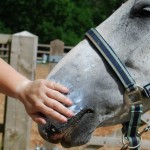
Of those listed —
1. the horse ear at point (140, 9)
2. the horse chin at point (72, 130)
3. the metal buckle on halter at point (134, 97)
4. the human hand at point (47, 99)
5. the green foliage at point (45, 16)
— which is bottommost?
the horse chin at point (72, 130)

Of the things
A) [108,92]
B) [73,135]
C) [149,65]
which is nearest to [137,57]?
[149,65]

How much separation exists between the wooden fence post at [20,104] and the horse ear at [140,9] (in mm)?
1543

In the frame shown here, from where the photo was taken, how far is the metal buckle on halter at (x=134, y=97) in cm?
223

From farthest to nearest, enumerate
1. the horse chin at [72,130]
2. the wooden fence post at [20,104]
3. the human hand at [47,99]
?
the wooden fence post at [20,104] → the horse chin at [72,130] → the human hand at [47,99]

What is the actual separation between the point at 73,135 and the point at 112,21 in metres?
0.61

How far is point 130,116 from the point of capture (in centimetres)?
230

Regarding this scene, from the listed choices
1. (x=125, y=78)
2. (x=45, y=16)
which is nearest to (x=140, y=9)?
(x=125, y=78)

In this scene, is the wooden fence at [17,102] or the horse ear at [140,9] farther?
the wooden fence at [17,102]

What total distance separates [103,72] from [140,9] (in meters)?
0.36

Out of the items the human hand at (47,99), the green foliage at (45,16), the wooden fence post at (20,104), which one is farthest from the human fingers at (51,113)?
the green foliage at (45,16)

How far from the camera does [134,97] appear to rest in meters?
2.25

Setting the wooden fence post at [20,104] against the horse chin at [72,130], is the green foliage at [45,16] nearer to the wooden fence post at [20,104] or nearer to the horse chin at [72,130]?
the wooden fence post at [20,104]

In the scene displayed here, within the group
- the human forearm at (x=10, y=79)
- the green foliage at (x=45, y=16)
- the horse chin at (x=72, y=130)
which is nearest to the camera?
the human forearm at (x=10, y=79)

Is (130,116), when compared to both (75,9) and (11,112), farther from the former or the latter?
(75,9)
